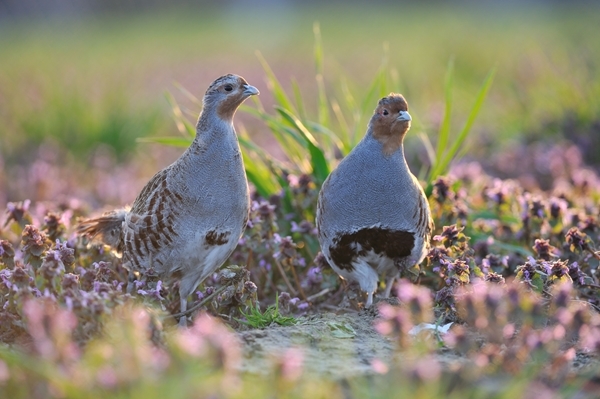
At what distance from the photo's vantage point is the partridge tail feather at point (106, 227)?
432 cm

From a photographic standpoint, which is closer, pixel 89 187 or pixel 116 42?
pixel 89 187

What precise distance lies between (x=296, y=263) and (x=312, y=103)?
9.24 m

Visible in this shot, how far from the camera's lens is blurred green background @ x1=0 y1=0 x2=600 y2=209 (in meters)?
8.34

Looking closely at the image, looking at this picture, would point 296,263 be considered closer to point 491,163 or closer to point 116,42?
point 491,163

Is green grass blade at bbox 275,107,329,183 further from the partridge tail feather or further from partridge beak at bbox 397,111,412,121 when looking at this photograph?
the partridge tail feather

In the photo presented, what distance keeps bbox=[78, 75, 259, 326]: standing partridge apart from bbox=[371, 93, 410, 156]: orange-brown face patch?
1.89ft

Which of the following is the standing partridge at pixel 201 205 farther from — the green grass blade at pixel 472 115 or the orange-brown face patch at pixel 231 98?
the green grass blade at pixel 472 115

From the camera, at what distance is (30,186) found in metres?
7.44

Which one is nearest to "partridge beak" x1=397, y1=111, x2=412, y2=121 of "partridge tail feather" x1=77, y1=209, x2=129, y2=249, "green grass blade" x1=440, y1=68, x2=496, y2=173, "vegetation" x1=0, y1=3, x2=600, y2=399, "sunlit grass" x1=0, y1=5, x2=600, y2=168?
"vegetation" x1=0, y1=3, x2=600, y2=399

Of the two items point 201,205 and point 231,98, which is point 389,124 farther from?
point 201,205

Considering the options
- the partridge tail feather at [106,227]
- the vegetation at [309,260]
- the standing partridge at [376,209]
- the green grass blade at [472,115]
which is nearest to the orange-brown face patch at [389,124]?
the standing partridge at [376,209]

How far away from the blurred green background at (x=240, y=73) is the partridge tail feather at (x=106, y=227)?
57.0 inches

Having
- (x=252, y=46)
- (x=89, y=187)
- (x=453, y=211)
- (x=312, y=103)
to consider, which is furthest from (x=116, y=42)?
(x=453, y=211)

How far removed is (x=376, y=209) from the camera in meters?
3.78
